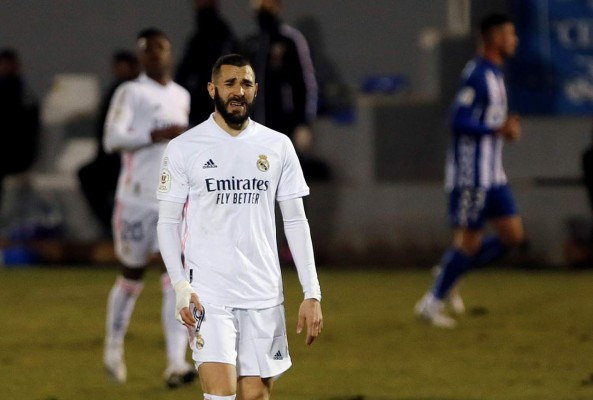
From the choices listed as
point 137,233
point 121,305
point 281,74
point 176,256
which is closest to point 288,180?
point 176,256

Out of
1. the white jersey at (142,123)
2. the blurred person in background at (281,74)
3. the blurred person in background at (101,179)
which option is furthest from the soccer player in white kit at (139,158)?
the blurred person in background at (101,179)

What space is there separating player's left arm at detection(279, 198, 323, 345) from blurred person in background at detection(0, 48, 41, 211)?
13523mm

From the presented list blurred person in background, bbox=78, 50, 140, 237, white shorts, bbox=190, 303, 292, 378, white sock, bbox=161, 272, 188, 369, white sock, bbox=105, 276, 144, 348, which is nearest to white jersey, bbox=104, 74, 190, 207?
white sock, bbox=105, 276, 144, 348

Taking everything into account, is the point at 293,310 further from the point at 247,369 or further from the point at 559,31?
the point at 247,369

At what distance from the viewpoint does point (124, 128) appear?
9930mm

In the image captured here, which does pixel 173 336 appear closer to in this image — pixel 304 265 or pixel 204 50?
pixel 304 265

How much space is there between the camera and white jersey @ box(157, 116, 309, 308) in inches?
258

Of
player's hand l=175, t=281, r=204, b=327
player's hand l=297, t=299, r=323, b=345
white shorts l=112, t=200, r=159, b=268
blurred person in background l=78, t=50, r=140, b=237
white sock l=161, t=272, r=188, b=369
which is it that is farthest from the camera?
Answer: blurred person in background l=78, t=50, r=140, b=237

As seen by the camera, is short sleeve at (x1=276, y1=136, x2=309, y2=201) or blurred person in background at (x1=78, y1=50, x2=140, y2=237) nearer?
short sleeve at (x1=276, y1=136, x2=309, y2=201)

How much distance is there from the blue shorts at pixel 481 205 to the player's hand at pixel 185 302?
6621 mm

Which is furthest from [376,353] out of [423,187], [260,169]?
[423,187]

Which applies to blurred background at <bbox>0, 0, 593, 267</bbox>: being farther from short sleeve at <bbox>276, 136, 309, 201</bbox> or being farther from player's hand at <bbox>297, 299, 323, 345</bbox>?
player's hand at <bbox>297, 299, 323, 345</bbox>

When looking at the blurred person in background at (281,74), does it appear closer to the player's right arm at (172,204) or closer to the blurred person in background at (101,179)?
the blurred person in background at (101,179)

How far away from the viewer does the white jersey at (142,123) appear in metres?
9.93
